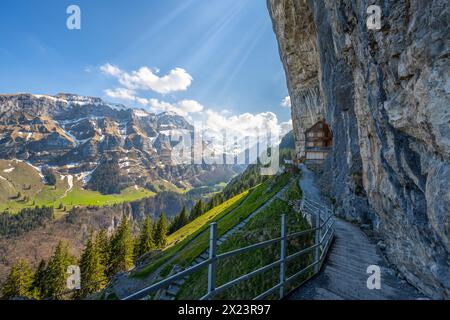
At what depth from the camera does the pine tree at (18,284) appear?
1709 inches

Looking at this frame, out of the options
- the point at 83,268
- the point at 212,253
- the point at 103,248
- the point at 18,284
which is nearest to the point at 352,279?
the point at 212,253

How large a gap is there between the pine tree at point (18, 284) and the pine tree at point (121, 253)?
13.9 metres

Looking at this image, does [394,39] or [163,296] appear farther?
[163,296]

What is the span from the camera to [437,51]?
6777mm

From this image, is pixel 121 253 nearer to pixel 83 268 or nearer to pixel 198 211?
pixel 83 268

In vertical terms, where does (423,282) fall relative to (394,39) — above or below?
below

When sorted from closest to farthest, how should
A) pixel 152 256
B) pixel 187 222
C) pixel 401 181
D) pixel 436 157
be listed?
1. pixel 436 157
2. pixel 401 181
3. pixel 152 256
4. pixel 187 222

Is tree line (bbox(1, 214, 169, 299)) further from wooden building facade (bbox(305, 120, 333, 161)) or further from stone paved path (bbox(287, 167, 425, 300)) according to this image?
stone paved path (bbox(287, 167, 425, 300))

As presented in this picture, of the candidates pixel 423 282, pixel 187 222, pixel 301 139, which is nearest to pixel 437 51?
pixel 423 282

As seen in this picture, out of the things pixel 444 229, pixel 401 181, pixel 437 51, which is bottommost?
pixel 444 229

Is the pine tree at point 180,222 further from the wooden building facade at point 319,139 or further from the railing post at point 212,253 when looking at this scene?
the railing post at point 212,253

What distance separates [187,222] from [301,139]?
50.4 m
